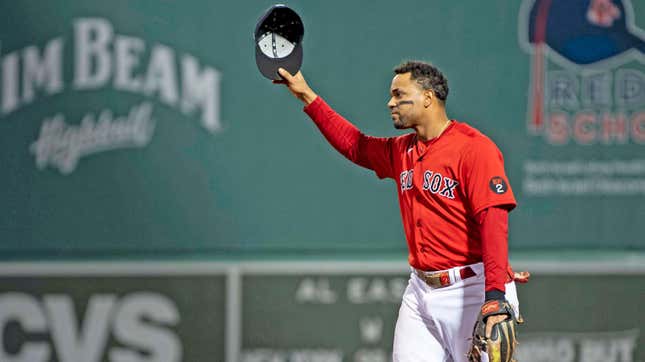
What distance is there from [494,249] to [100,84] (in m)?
2.70

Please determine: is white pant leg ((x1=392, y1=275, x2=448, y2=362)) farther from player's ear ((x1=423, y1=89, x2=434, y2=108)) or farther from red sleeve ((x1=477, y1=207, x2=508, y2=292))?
player's ear ((x1=423, y1=89, x2=434, y2=108))

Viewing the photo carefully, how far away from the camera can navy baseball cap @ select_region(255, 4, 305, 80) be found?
4.12 meters

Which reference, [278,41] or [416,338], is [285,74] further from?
[416,338]

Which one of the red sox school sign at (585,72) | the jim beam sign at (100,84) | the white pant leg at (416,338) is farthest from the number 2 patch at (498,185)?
the jim beam sign at (100,84)

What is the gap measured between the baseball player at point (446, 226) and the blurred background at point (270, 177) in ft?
5.04

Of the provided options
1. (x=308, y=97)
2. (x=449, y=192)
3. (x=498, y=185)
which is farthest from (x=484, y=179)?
(x=308, y=97)

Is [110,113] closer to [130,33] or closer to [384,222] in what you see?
[130,33]

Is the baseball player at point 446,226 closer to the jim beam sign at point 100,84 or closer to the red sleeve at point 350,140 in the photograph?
the red sleeve at point 350,140

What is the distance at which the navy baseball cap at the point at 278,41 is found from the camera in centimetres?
412

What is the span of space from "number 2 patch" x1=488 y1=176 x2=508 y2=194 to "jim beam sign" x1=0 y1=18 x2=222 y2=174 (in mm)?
2255

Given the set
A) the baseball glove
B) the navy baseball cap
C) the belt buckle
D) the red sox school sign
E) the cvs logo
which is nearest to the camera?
the baseball glove

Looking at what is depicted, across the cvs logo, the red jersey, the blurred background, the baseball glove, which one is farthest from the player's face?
the cvs logo

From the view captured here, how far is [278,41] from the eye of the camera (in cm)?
415

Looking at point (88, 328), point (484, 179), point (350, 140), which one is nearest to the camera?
point (484, 179)
